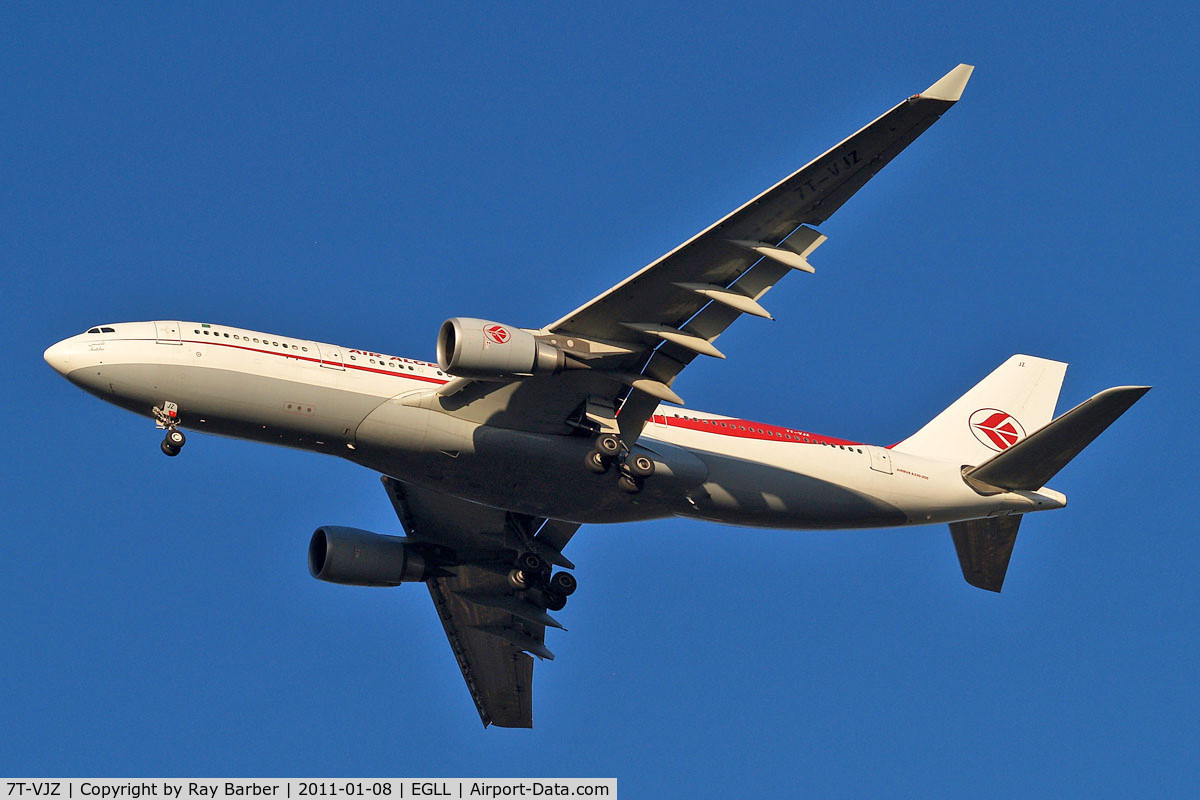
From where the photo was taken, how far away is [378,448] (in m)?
35.6

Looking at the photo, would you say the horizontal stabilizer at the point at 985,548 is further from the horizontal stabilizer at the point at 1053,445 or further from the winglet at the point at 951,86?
the winglet at the point at 951,86

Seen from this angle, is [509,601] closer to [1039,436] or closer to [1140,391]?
[1039,436]

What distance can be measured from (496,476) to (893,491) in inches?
424

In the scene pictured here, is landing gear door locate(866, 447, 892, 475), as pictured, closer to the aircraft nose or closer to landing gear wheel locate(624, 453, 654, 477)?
landing gear wheel locate(624, 453, 654, 477)

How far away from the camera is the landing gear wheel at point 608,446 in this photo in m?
35.8

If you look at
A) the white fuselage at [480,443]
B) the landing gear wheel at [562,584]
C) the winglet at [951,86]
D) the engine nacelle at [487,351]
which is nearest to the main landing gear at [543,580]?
the landing gear wheel at [562,584]

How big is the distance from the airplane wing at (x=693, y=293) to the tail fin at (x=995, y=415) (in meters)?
9.60

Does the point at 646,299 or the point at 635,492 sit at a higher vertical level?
the point at 646,299

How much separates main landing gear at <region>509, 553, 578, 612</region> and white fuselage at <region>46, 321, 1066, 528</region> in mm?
2624

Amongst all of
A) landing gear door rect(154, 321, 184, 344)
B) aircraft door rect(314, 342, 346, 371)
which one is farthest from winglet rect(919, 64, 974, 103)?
landing gear door rect(154, 321, 184, 344)

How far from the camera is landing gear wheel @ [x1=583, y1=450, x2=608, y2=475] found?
3600 cm

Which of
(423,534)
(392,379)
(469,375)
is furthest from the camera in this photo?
(423,534)

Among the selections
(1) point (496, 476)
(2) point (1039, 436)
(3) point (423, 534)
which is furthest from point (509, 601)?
(2) point (1039, 436)
